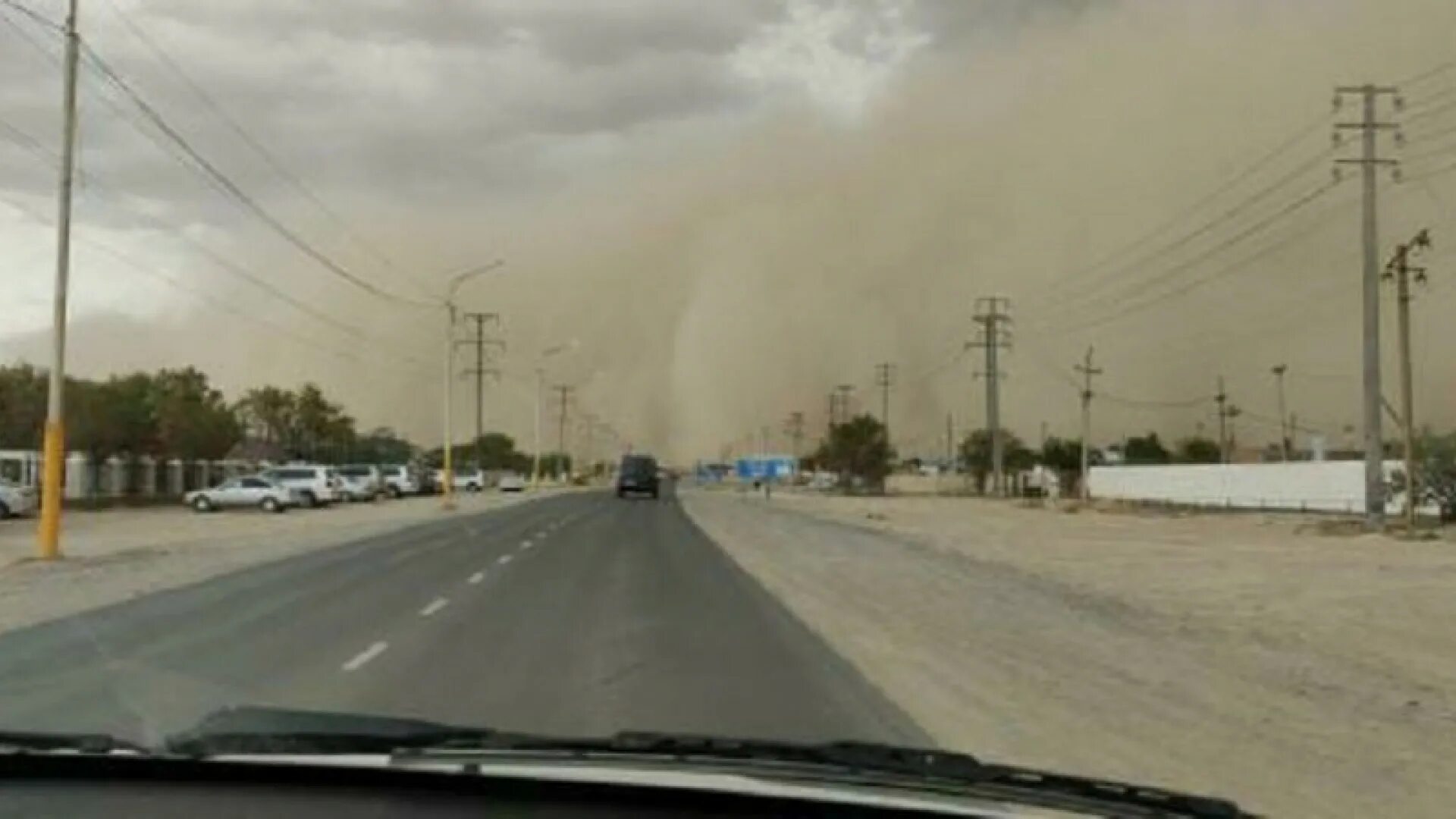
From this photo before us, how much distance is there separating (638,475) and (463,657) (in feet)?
300

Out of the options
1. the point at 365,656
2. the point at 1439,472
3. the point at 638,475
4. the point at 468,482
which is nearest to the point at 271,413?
the point at 468,482

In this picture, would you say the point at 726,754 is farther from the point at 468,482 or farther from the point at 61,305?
the point at 468,482

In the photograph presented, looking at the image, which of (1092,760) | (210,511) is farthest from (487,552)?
(210,511)

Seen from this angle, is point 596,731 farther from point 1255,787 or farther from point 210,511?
point 210,511

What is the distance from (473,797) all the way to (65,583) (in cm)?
2939

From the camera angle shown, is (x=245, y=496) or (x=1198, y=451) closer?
(x=245, y=496)

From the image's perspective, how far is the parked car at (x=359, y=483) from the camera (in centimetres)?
10619

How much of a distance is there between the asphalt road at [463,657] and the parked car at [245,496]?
180 feet

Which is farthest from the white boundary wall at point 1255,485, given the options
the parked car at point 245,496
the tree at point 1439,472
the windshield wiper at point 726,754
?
the windshield wiper at point 726,754

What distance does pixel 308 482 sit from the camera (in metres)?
94.8

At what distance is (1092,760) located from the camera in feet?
38.2

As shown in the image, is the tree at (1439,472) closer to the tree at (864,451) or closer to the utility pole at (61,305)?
the utility pole at (61,305)

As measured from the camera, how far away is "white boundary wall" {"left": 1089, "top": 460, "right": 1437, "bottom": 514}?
3413 inches

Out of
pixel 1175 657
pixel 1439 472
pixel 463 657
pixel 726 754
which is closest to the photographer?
pixel 726 754
